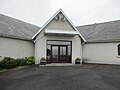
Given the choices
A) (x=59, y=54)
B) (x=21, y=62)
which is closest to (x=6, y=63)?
(x=21, y=62)

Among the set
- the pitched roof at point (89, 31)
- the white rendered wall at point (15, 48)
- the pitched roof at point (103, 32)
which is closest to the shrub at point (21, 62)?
the white rendered wall at point (15, 48)

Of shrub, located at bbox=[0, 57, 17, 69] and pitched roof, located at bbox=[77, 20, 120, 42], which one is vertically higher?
pitched roof, located at bbox=[77, 20, 120, 42]

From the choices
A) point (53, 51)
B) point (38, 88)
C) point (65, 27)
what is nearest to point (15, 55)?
point (53, 51)

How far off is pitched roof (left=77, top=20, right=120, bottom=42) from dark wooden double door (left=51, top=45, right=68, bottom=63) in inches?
185

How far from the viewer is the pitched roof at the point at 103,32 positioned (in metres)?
16.8

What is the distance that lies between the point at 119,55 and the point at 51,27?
10.3 metres

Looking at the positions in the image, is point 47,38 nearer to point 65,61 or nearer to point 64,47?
point 64,47

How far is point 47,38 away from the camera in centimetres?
1581

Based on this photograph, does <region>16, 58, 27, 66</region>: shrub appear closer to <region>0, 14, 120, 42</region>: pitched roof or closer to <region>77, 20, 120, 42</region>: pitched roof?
<region>0, 14, 120, 42</region>: pitched roof

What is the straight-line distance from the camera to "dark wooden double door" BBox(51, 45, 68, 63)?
630 inches

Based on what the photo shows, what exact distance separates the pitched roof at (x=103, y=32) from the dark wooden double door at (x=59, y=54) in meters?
4.69

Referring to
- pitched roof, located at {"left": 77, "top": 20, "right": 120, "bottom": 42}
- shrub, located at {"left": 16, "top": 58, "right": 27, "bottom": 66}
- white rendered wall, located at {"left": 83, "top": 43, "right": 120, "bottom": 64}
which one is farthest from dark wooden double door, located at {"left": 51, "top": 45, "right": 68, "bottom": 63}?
pitched roof, located at {"left": 77, "top": 20, "right": 120, "bottom": 42}

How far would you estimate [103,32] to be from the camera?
18828 millimetres

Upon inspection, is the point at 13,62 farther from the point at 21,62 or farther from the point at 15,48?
the point at 15,48
